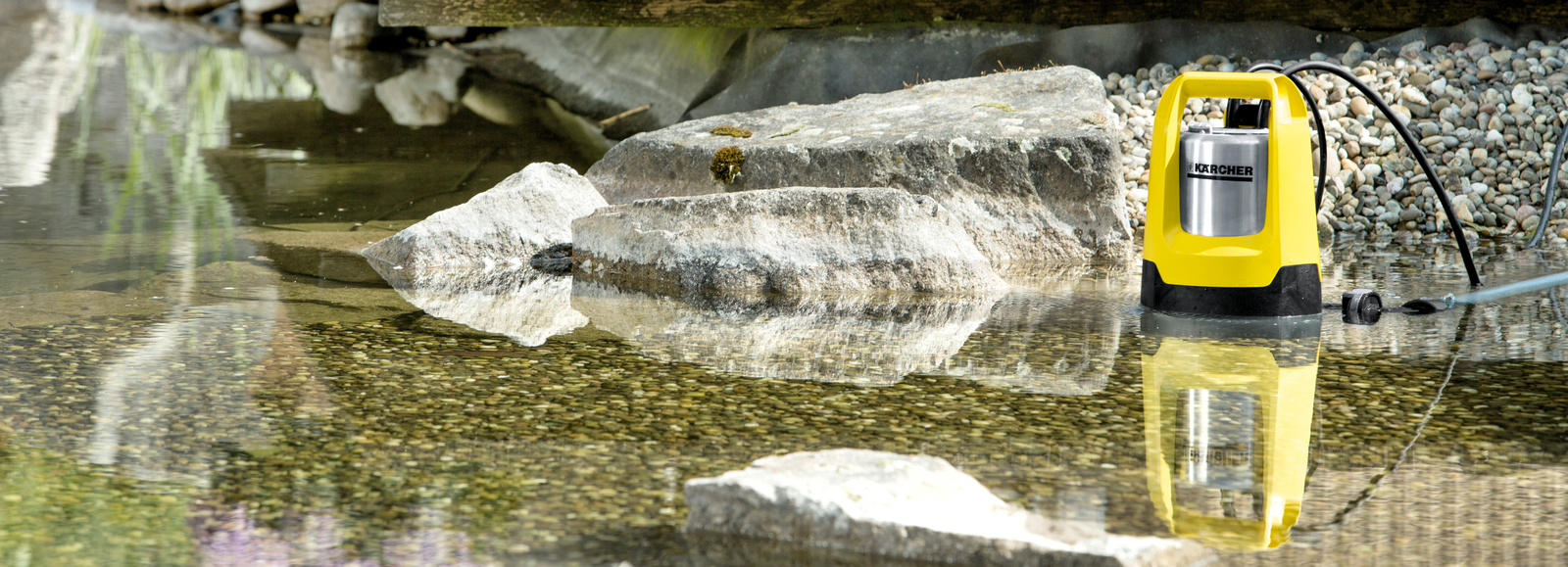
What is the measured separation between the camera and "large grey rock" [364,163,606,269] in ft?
14.1

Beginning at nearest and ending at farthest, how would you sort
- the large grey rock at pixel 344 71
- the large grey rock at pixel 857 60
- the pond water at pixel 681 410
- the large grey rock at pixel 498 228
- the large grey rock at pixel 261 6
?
1. the pond water at pixel 681 410
2. the large grey rock at pixel 498 228
3. the large grey rock at pixel 857 60
4. the large grey rock at pixel 344 71
5. the large grey rock at pixel 261 6

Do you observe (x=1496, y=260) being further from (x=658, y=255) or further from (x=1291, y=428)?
(x=658, y=255)

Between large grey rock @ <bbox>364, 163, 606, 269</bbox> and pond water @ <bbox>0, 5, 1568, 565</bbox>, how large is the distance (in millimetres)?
380

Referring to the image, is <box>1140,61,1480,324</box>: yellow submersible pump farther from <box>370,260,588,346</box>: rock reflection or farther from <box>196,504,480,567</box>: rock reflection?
Result: <box>196,504,480,567</box>: rock reflection

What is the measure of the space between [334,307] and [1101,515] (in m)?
2.36

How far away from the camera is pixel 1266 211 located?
3344 mm

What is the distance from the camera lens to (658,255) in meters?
4.01

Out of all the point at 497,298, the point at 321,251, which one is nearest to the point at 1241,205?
the point at 497,298

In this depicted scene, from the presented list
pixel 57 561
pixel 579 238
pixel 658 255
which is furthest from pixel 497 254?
pixel 57 561

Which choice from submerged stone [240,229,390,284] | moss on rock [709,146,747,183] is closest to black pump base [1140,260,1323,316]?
moss on rock [709,146,747,183]

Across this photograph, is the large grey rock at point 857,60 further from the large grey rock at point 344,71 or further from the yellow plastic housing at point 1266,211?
the yellow plastic housing at point 1266,211

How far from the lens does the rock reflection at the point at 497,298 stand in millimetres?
3410

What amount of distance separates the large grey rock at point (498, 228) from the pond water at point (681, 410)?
380 mm

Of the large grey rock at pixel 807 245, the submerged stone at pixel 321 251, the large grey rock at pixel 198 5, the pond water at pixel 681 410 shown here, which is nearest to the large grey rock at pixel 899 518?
the pond water at pixel 681 410
